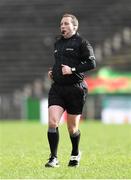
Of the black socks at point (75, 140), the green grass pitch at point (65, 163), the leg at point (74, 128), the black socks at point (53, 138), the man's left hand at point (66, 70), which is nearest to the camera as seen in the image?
the green grass pitch at point (65, 163)

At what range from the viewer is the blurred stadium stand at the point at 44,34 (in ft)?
128

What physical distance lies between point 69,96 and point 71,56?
0.54m

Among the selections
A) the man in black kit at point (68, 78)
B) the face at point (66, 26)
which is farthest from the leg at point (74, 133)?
the face at point (66, 26)

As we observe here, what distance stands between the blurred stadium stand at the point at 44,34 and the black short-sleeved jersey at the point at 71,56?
27.9 metres

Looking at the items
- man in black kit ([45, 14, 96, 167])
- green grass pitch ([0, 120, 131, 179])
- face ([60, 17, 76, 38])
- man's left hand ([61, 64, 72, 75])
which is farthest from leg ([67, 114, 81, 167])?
face ([60, 17, 76, 38])

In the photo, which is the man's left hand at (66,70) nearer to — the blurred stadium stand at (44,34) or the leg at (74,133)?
the leg at (74,133)

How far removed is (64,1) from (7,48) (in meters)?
4.91

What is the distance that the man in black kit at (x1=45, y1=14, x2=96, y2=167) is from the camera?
948cm

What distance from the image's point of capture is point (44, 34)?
40875mm

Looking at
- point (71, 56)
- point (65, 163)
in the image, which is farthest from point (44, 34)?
point (71, 56)

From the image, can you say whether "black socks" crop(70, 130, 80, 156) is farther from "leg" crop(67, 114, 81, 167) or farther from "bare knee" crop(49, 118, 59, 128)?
"bare knee" crop(49, 118, 59, 128)

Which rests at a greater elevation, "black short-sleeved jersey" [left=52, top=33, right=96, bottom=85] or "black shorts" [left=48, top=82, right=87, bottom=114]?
"black short-sleeved jersey" [left=52, top=33, right=96, bottom=85]

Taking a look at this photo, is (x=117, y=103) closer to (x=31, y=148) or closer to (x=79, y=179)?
(x=31, y=148)

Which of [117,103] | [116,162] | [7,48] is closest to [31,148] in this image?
[116,162]
